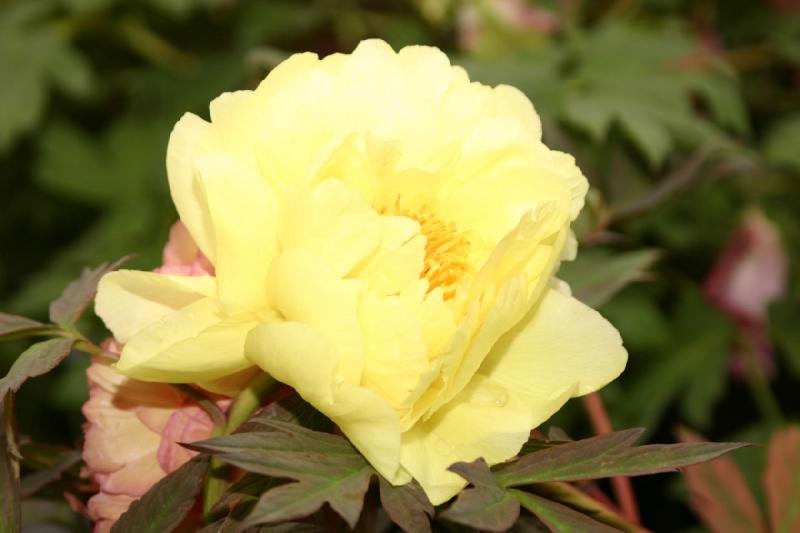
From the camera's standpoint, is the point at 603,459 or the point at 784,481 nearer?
the point at 603,459

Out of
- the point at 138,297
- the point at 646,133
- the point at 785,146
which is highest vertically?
the point at 138,297

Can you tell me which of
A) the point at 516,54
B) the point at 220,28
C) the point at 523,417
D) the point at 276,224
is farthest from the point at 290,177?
the point at 220,28

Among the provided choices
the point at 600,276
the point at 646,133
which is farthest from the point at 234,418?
the point at 646,133

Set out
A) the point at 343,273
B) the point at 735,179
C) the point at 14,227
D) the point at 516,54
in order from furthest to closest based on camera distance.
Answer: the point at 14,227 < the point at 735,179 < the point at 516,54 < the point at 343,273

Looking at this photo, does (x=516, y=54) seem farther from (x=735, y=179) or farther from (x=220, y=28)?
→ (x=220, y=28)

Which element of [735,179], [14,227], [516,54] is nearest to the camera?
[516,54]

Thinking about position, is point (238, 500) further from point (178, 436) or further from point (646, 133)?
point (646, 133)
